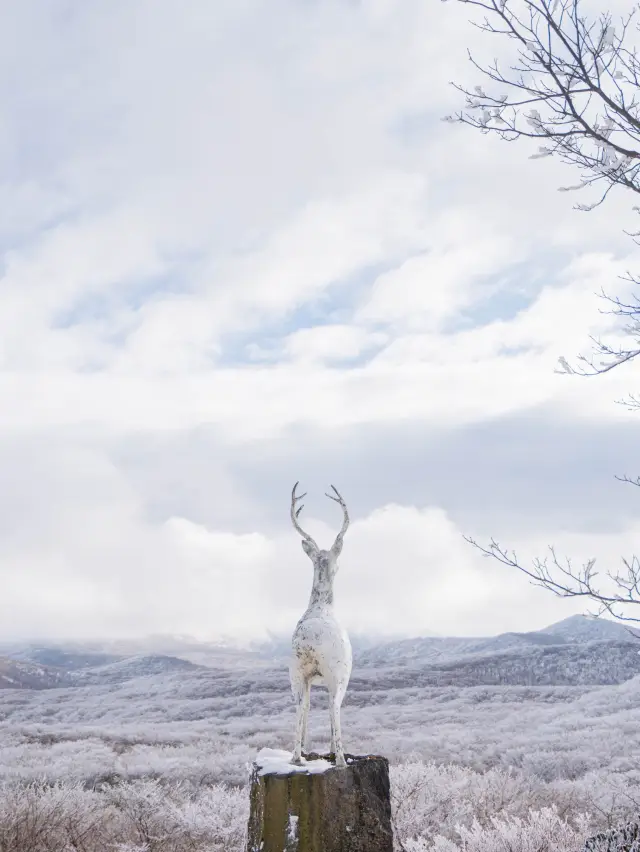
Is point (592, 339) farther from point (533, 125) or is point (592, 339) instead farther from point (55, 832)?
point (55, 832)

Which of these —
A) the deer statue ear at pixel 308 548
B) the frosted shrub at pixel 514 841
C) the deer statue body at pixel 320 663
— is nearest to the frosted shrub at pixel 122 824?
the frosted shrub at pixel 514 841

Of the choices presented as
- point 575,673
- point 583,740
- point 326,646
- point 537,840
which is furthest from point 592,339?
point 575,673

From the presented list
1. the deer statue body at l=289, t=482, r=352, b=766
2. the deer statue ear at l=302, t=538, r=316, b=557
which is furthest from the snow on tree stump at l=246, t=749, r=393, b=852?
the deer statue ear at l=302, t=538, r=316, b=557

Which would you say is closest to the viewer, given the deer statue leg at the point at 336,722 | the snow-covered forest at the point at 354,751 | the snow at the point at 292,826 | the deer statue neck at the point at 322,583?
the snow at the point at 292,826

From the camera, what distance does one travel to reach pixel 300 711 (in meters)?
4.75

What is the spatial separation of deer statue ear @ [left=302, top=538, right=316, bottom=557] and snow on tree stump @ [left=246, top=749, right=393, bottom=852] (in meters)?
1.46

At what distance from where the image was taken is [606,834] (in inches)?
217

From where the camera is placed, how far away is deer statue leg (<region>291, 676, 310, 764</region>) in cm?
475

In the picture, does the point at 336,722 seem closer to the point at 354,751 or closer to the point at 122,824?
the point at 122,824

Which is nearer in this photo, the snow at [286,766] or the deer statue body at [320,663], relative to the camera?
the snow at [286,766]

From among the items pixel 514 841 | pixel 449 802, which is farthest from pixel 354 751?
pixel 514 841

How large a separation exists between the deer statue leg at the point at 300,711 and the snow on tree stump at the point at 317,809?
0.29ft

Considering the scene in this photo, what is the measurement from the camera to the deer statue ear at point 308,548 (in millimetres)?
5168

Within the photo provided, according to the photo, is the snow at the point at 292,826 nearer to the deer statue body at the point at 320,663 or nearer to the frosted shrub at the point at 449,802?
the deer statue body at the point at 320,663
